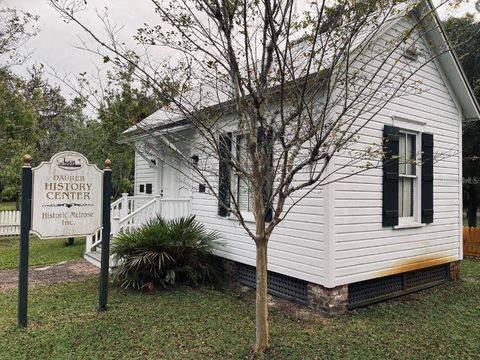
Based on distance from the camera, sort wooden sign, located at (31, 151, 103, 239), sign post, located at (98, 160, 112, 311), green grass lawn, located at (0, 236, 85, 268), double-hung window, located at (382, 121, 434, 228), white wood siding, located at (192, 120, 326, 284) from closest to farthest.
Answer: wooden sign, located at (31, 151, 103, 239)
sign post, located at (98, 160, 112, 311)
white wood siding, located at (192, 120, 326, 284)
double-hung window, located at (382, 121, 434, 228)
green grass lawn, located at (0, 236, 85, 268)

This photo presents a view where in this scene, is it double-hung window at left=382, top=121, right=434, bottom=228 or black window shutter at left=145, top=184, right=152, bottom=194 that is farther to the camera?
black window shutter at left=145, top=184, right=152, bottom=194

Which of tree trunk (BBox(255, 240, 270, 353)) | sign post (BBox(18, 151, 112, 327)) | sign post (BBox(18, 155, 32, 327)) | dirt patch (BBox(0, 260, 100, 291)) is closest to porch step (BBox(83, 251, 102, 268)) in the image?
dirt patch (BBox(0, 260, 100, 291))

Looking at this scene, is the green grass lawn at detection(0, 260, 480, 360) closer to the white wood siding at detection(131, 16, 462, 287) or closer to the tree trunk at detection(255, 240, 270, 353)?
the tree trunk at detection(255, 240, 270, 353)

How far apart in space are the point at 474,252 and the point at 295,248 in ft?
24.3

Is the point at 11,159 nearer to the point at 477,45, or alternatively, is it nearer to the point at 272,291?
the point at 272,291

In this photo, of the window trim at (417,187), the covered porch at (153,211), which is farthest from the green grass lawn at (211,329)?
the covered porch at (153,211)

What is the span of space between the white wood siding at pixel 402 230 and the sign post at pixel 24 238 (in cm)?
409

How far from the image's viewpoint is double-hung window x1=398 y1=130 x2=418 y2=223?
657cm

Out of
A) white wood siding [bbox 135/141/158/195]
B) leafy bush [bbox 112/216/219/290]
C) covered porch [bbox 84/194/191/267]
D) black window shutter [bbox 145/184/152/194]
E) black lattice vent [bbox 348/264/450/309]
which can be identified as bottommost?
black lattice vent [bbox 348/264/450/309]

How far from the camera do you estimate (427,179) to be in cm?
680

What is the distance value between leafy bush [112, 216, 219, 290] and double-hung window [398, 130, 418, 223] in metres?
3.44

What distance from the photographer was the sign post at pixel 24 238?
474cm

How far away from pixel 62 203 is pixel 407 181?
563cm

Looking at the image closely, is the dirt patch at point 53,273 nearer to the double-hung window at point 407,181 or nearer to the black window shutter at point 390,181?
the black window shutter at point 390,181
